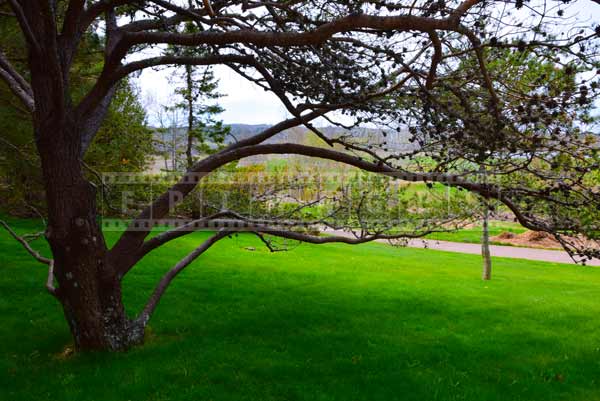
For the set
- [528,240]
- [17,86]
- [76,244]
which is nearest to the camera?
[76,244]

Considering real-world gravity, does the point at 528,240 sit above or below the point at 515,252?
above

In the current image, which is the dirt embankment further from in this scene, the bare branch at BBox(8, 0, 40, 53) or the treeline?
the bare branch at BBox(8, 0, 40, 53)

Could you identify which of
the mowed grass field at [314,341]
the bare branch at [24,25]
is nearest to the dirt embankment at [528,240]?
the mowed grass field at [314,341]

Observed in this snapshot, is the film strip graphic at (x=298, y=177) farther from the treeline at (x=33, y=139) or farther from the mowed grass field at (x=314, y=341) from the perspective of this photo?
the mowed grass field at (x=314, y=341)

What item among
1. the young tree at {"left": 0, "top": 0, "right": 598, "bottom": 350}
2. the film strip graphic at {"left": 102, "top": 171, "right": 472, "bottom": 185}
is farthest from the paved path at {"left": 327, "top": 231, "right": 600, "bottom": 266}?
the young tree at {"left": 0, "top": 0, "right": 598, "bottom": 350}

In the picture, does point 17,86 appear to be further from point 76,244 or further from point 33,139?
point 33,139

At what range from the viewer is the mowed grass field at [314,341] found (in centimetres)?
477

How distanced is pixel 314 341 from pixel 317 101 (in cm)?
338

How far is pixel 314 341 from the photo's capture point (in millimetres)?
6305

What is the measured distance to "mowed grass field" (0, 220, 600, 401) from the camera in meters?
4.77

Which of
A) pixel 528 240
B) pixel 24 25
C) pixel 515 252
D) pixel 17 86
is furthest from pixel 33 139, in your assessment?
pixel 528 240

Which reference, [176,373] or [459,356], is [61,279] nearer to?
[176,373]

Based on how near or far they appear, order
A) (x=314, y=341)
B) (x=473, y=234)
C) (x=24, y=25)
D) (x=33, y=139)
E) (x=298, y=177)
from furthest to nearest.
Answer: (x=473, y=234)
(x=298, y=177)
(x=33, y=139)
(x=314, y=341)
(x=24, y=25)

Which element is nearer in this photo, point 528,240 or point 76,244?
point 76,244
